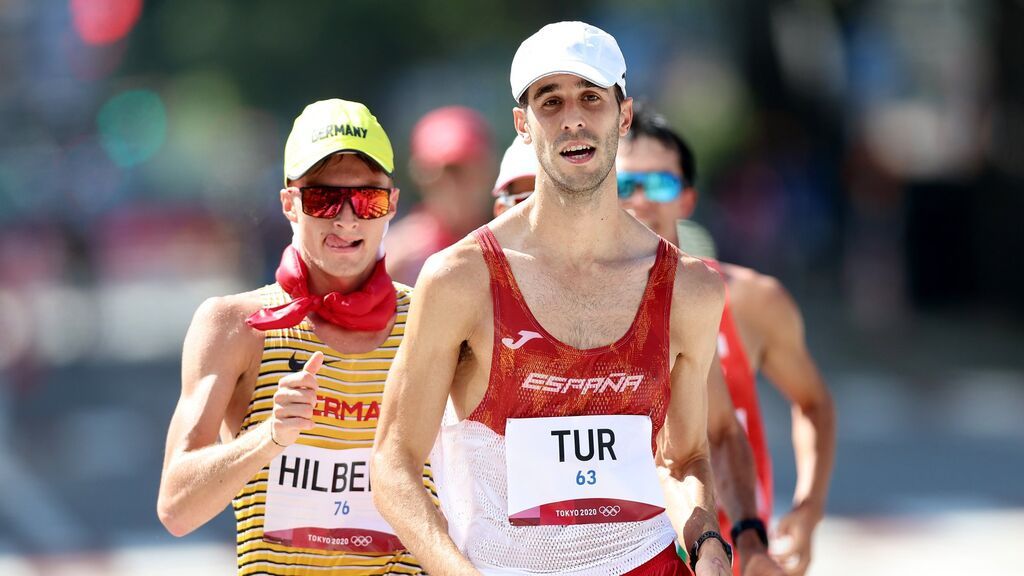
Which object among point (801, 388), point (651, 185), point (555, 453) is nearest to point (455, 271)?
point (555, 453)

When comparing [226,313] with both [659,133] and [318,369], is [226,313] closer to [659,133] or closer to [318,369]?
[318,369]

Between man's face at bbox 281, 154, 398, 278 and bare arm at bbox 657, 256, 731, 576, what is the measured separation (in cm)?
95

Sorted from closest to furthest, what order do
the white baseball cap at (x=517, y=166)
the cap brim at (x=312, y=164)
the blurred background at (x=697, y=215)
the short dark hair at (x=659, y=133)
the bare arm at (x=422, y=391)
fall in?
the bare arm at (x=422, y=391), the cap brim at (x=312, y=164), the white baseball cap at (x=517, y=166), the short dark hair at (x=659, y=133), the blurred background at (x=697, y=215)

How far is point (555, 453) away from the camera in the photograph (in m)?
4.12

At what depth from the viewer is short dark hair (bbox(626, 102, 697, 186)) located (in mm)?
6096

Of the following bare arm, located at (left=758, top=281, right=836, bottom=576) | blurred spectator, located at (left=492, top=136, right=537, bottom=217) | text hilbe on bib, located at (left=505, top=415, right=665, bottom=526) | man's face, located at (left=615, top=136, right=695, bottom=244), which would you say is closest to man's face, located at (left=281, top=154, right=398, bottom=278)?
text hilbe on bib, located at (left=505, top=415, right=665, bottom=526)

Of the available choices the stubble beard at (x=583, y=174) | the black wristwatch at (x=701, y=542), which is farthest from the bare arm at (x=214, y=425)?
the black wristwatch at (x=701, y=542)

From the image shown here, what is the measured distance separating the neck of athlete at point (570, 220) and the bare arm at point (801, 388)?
2.00 m

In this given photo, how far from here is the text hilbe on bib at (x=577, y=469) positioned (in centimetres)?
412

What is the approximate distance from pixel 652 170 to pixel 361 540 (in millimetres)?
1942

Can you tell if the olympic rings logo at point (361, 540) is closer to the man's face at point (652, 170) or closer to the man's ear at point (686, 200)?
the man's face at point (652, 170)

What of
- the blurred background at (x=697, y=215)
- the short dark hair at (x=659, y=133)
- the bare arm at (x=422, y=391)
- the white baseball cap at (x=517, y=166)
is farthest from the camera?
the blurred background at (x=697, y=215)

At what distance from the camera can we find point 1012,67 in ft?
77.3

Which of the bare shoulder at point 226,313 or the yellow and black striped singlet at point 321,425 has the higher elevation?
the bare shoulder at point 226,313
